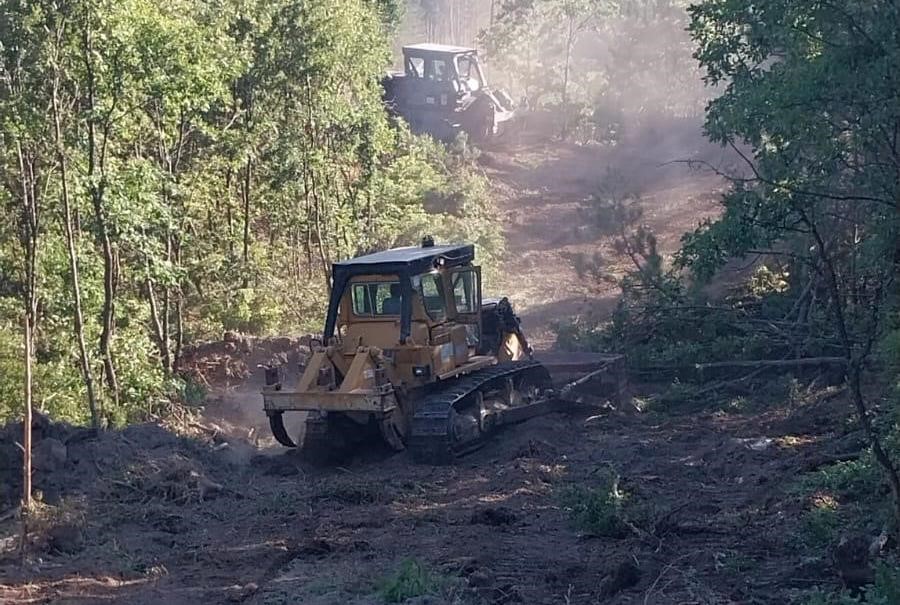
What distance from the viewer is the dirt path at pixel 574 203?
2600cm

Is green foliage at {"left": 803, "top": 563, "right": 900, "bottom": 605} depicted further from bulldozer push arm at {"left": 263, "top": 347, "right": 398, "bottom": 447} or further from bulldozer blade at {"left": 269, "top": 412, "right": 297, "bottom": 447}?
bulldozer blade at {"left": 269, "top": 412, "right": 297, "bottom": 447}

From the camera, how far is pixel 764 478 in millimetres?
11344

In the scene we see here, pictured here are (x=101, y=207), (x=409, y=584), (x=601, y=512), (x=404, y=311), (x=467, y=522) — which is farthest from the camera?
(x=101, y=207)

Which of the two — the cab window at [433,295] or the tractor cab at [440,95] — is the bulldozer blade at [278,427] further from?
the tractor cab at [440,95]

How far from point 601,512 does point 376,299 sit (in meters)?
4.89

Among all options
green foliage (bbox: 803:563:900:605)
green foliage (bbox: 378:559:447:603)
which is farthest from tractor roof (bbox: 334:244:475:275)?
green foliage (bbox: 803:563:900:605)

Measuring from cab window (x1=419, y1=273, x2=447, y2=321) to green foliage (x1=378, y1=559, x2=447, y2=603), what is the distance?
18.0ft

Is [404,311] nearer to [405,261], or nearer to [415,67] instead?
[405,261]

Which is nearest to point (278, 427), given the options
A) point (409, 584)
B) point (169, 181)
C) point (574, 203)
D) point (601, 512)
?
point (169, 181)

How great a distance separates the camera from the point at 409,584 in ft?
27.1

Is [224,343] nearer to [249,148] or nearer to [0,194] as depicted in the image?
[249,148]

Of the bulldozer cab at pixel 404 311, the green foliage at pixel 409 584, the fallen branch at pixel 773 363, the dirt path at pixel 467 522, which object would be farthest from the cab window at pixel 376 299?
the green foliage at pixel 409 584

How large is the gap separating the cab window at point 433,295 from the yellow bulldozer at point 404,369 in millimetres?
14

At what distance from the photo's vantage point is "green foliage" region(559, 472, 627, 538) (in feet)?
31.5
